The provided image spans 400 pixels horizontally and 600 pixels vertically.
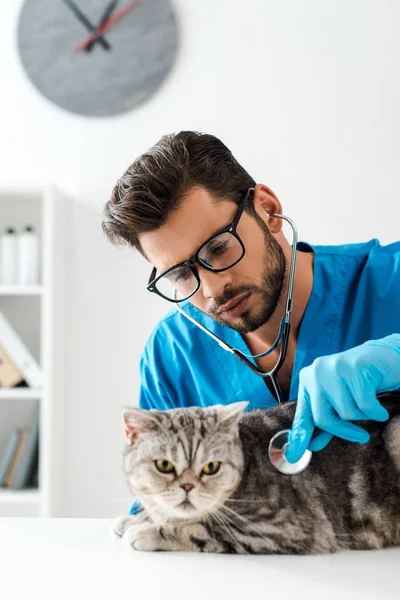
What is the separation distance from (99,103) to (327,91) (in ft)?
2.72

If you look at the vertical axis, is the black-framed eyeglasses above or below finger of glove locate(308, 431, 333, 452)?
above

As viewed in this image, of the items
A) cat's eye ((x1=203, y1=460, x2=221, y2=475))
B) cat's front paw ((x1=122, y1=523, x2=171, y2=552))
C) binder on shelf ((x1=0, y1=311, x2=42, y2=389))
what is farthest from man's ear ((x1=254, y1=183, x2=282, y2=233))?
binder on shelf ((x1=0, y1=311, x2=42, y2=389))

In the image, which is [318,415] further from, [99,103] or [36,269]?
[99,103]

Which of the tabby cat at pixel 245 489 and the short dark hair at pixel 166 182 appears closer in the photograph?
the tabby cat at pixel 245 489

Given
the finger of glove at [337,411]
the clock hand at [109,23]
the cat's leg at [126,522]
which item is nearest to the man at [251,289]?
the finger of glove at [337,411]

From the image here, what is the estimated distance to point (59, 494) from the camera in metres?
2.42

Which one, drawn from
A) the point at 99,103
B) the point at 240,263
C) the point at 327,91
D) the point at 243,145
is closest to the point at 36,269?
the point at 99,103

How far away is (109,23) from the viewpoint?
247cm

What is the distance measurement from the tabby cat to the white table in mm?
28

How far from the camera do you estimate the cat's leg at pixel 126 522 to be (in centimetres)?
95

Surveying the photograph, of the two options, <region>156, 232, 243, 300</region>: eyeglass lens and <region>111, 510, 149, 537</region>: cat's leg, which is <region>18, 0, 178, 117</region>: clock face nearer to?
<region>156, 232, 243, 300</region>: eyeglass lens

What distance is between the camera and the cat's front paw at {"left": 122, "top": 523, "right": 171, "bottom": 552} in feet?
2.87

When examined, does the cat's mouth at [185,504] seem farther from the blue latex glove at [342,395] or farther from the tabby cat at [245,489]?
the blue latex glove at [342,395]

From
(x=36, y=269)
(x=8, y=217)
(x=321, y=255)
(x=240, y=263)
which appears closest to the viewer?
(x=240, y=263)
